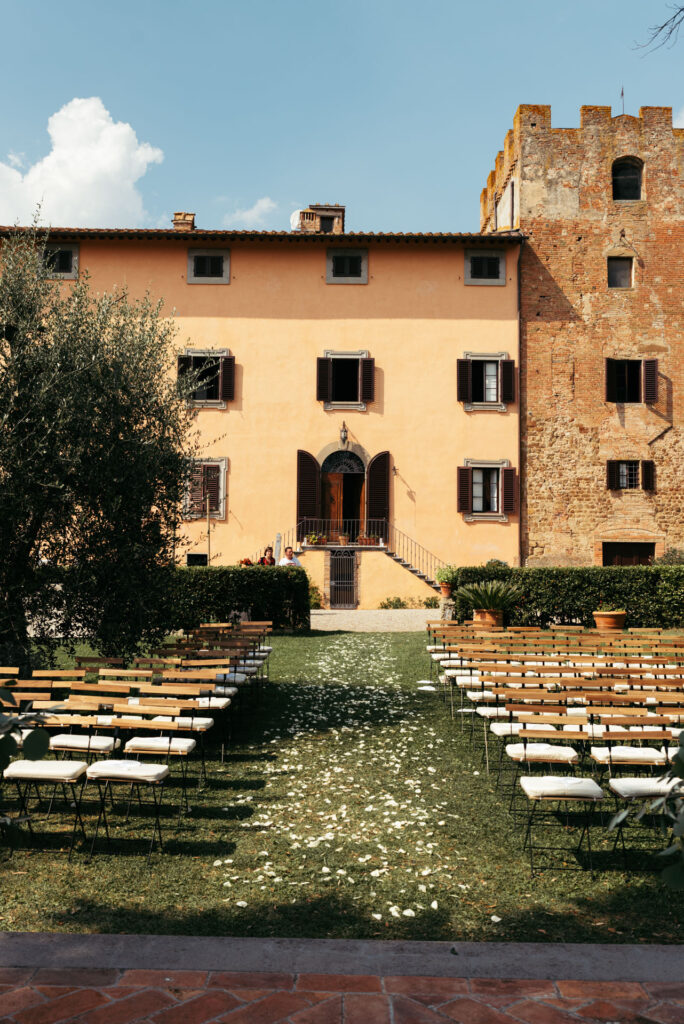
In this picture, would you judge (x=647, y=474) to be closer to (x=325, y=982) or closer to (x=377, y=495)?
(x=377, y=495)

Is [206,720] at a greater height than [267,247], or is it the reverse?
[267,247]

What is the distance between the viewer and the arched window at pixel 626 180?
75.8 feet

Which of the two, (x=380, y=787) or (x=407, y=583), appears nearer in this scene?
(x=380, y=787)

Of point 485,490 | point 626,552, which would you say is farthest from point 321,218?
point 626,552

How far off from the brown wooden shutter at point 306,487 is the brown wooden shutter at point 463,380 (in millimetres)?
4367

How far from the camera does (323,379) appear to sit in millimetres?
22516

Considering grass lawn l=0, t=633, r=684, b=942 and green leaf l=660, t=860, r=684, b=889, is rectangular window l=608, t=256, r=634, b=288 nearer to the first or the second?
grass lawn l=0, t=633, r=684, b=942

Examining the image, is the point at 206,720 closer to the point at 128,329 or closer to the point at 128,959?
the point at 128,959

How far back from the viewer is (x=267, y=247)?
74.0 feet

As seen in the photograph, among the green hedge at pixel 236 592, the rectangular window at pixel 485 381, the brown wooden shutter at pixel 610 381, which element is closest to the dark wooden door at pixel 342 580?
the green hedge at pixel 236 592

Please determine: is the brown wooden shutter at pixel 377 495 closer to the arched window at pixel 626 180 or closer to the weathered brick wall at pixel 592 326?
the weathered brick wall at pixel 592 326

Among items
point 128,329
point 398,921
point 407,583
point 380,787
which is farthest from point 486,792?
point 407,583

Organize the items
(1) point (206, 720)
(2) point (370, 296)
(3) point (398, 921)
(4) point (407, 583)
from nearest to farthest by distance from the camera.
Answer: (3) point (398, 921) → (1) point (206, 720) → (4) point (407, 583) → (2) point (370, 296)

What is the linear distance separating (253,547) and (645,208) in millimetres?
14185
